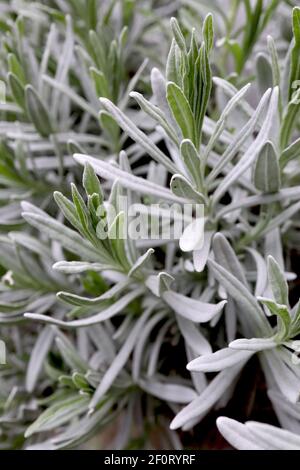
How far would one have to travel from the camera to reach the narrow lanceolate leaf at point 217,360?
564 millimetres

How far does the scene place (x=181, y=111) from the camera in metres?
0.58

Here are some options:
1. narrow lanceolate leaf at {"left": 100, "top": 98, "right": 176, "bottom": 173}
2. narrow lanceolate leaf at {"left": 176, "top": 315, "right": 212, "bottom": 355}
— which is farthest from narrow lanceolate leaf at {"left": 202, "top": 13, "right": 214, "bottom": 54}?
narrow lanceolate leaf at {"left": 176, "top": 315, "right": 212, "bottom": 355}

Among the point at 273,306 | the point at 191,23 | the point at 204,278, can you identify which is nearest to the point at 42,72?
the point at 191,23

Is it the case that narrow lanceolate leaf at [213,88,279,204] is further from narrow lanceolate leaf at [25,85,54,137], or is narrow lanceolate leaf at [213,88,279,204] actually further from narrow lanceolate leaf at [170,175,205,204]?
narrow lanceolate leaf at [25,85,54,137]

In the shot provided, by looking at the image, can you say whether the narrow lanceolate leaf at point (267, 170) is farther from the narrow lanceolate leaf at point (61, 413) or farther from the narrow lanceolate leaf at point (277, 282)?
the narrow lanceolate leaf at point (61, 413)

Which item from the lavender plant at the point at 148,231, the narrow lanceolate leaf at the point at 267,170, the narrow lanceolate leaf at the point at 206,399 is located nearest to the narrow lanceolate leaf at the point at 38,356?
the lavender plant at the point at 148,231

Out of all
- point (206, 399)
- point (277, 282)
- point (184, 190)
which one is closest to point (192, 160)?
point (184, 190)

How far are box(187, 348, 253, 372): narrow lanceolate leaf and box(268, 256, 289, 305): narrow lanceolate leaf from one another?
0.22ft

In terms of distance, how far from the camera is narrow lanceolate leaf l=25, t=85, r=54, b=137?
2.57ft

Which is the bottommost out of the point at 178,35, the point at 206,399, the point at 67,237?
the point at 206,399

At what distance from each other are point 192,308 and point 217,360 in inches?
3.6

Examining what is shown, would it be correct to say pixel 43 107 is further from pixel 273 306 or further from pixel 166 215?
pixel 273 306

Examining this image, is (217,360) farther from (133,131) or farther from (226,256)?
(133,131)

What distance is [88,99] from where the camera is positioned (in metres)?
0.90
